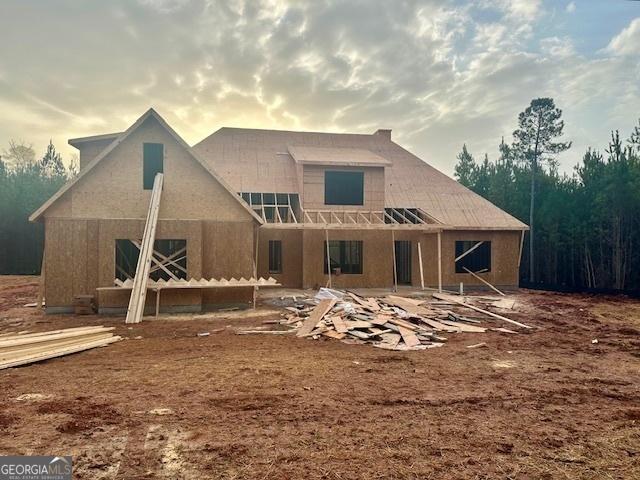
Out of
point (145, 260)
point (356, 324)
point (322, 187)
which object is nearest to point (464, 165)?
point (322, 187)

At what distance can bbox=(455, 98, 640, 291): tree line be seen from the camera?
79.3 ft

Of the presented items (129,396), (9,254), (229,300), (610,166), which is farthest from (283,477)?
(9,254)

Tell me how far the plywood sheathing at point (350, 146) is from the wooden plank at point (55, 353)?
12.0 meters

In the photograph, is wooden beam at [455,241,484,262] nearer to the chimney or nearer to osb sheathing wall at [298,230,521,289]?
osb sheathing wall at [298,230,521,289]

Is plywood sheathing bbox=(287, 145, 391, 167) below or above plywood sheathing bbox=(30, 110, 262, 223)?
above

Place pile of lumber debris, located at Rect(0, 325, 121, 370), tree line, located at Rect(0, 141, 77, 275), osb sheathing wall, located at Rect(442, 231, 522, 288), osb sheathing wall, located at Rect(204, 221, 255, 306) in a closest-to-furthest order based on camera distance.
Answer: pile of lumber debris, located at Rect(0, 325, 121, 370) < osb sheathing wall, located at Rect(204, 221, 255, 306) < osb sheathing wall, located at Rect(442, 231, 522, 288) < tree line, located at Rect(0, 141, 77, 275)

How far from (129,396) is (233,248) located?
9096 mm

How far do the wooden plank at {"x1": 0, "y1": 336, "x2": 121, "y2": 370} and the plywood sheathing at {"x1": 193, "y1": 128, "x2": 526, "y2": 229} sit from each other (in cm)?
1197

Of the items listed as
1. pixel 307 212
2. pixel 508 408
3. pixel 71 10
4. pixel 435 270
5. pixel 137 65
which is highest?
pixel 71 10

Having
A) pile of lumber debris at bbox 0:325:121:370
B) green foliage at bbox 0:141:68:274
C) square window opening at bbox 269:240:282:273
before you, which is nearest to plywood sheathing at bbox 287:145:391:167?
square window opening at bbox 269:240:282:273

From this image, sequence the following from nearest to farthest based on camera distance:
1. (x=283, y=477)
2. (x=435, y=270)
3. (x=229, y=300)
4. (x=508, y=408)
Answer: (x=283, y=477), (x=508, y=408), (x=229, y=300), (x=435, y=270)

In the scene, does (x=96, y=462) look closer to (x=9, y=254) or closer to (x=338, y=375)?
(x=338, y=375)

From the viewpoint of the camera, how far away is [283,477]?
3.76 metres

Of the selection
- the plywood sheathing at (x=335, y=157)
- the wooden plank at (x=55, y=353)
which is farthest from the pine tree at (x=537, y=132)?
the wooden plank at (x=55, y=353)
